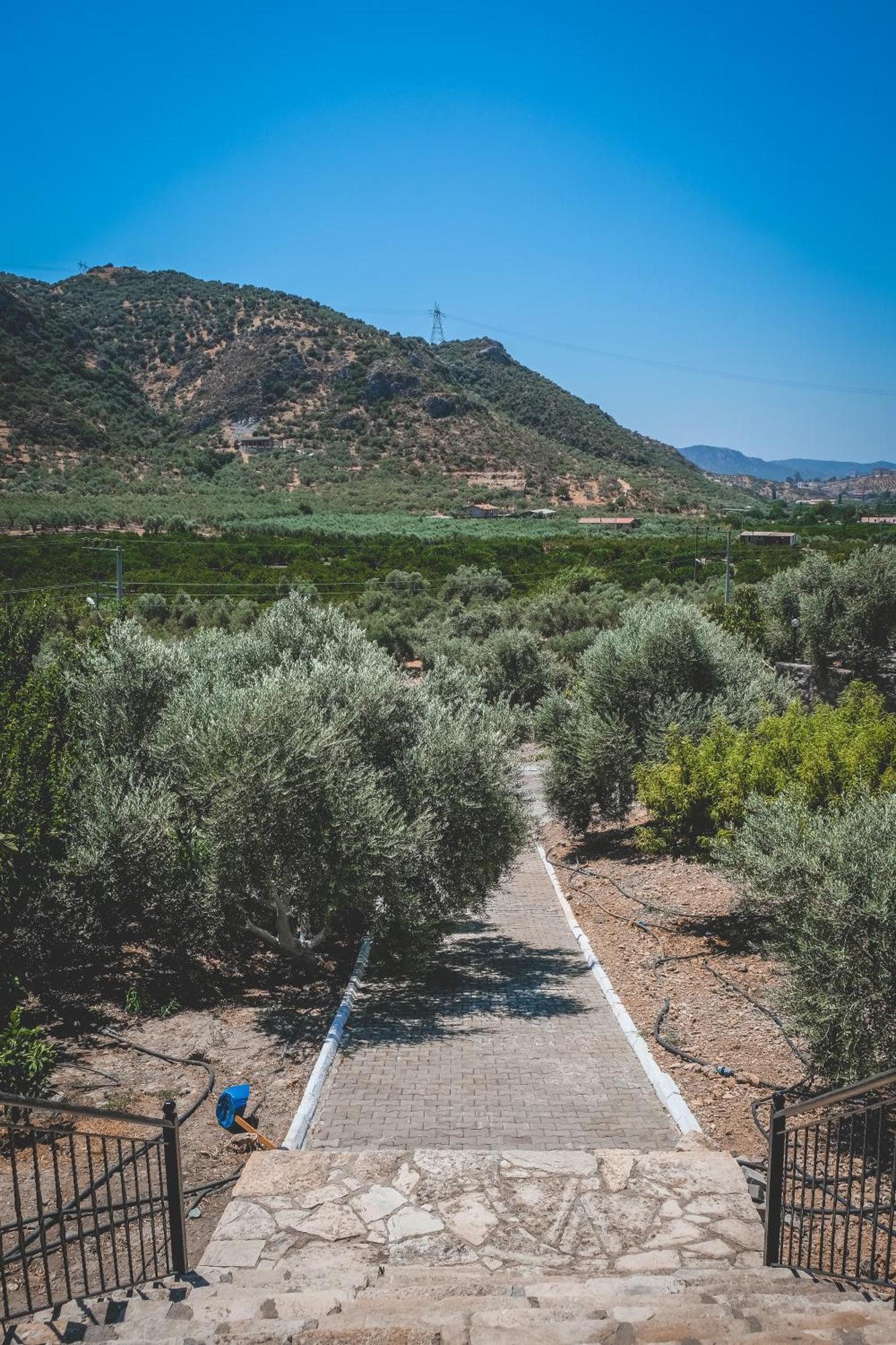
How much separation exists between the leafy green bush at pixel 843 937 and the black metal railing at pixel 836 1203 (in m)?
0.69

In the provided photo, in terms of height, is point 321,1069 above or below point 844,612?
below

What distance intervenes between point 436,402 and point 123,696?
83810 millimetres

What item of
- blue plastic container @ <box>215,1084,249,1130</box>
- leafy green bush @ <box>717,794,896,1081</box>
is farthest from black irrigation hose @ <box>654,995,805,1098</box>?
blue plastic container @ <box>215,1084,249,1130</box>

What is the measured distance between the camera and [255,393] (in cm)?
9038

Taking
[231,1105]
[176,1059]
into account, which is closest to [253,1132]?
[231,1105]

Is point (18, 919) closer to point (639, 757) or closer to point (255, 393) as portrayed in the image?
point (639, 757)

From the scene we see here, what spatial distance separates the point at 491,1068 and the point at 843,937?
3729mm

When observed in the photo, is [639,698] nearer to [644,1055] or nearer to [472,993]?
[472,993]

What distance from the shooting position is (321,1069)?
9.24 m

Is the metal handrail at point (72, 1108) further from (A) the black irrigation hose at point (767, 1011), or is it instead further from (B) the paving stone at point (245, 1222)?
(A) the black irrigation hose at point (767, 1011)

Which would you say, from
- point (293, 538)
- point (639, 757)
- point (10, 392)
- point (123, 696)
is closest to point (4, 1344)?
point (123, 696)

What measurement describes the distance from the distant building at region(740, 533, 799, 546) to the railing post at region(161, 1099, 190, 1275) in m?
60.9

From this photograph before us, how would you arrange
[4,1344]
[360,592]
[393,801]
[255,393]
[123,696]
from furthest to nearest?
[255,393] < [360,592] < [123,696] < [393,801] < [4,1344]

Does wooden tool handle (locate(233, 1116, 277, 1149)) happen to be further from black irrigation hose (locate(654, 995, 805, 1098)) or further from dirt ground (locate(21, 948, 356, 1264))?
black irrigation hose (locate(654, 995, 805, 1098))
